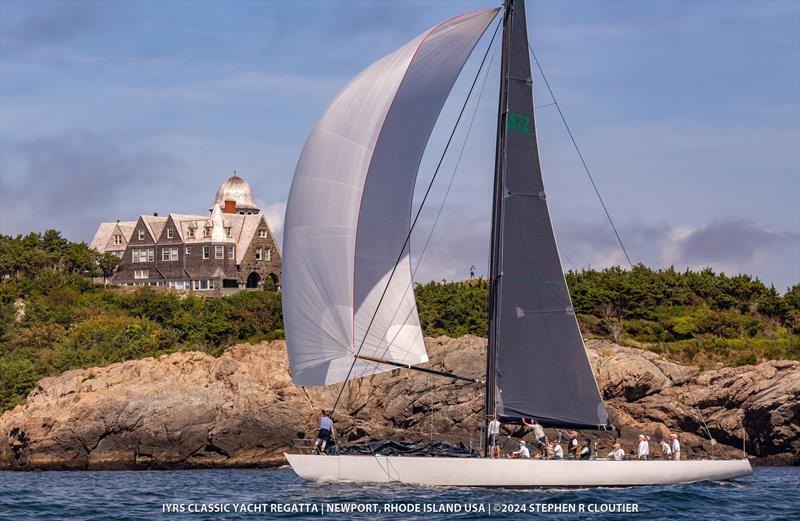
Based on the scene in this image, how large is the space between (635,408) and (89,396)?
21163 mm

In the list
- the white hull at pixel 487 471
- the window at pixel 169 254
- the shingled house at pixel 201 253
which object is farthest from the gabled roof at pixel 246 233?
the white hull at pixel 487 471

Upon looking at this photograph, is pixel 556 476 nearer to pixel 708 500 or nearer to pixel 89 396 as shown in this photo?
pixel 708 500

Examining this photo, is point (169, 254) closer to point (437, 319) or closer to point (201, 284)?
point (201, 284)

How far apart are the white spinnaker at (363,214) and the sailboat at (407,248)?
0.09 feet

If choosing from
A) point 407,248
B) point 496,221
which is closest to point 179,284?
point 407,248

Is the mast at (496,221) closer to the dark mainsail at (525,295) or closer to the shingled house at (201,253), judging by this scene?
the dark mainsail at (525,295)

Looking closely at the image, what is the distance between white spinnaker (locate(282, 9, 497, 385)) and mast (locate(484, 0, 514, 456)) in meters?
0.69

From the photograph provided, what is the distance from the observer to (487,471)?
83.6 ft

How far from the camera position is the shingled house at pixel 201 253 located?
85.6 meters

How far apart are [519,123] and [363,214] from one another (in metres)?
4.38

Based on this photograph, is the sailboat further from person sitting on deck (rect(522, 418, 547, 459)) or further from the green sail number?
person sitting on deck (rect(522, 418, 547, 459))

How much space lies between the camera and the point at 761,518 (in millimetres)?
23234

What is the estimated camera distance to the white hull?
25.5 metres

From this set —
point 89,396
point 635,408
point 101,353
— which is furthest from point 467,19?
point 101,353
